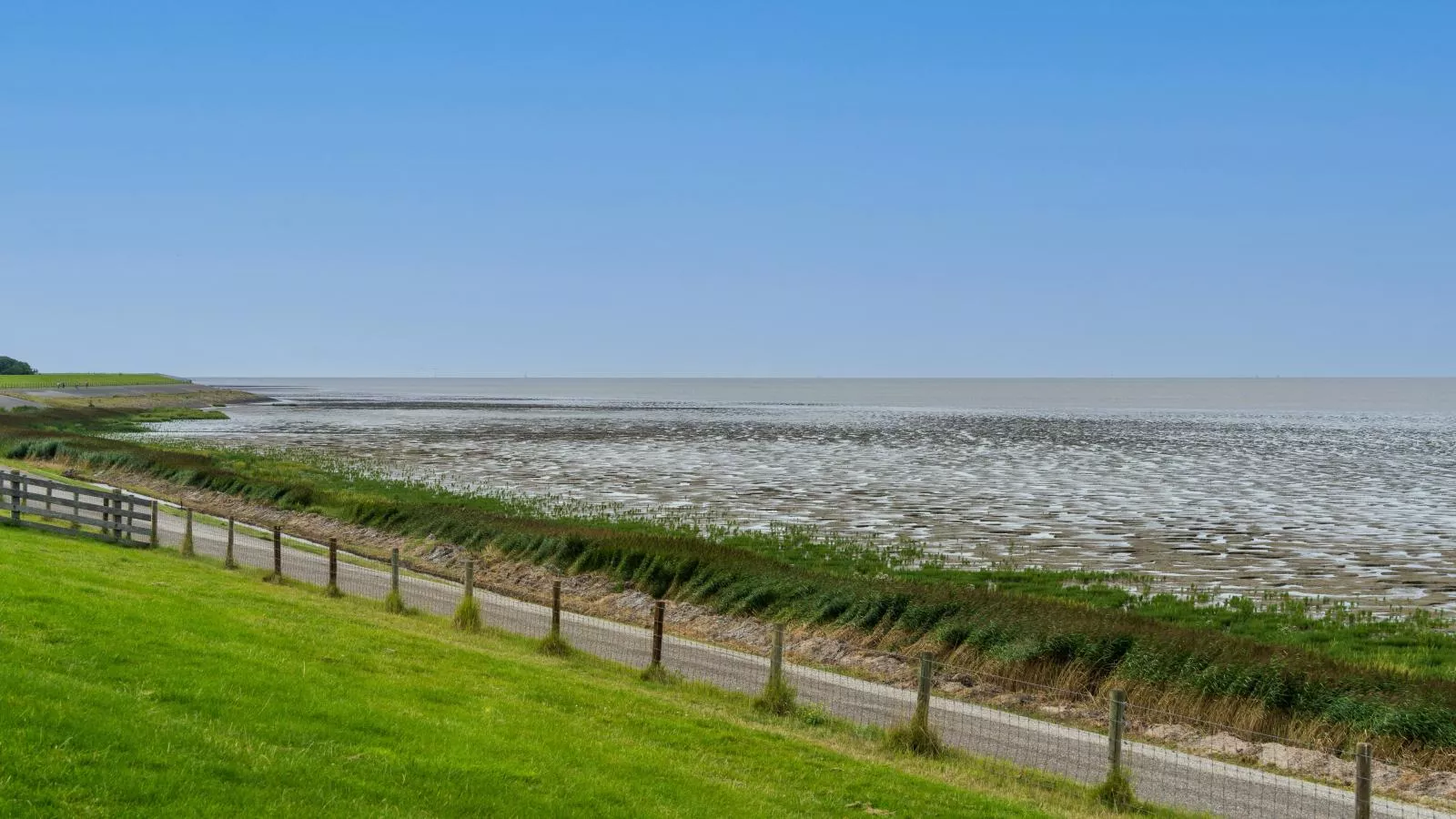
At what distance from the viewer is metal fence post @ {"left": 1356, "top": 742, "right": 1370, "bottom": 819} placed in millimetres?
13188

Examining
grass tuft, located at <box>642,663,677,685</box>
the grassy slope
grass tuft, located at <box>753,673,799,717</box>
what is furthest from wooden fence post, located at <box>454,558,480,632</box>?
grass tuft, located at <box>753,673,799,717</box>

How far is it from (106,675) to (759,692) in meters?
10.6

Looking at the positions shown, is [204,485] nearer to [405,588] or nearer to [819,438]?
[405,588]

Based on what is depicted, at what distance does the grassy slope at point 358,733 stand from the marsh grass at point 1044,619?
724 cm

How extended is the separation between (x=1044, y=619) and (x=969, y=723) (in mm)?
6342

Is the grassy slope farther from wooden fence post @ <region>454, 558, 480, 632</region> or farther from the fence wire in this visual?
wooden fence post @ <region>454, 558, 480, 632</region>

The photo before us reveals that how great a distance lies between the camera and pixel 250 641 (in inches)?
677

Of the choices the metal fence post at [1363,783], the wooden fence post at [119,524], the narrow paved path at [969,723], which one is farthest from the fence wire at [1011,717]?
the wooden fence post at [119,524]

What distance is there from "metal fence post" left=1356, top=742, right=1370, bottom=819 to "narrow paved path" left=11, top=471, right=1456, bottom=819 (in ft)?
Answer: 8.61

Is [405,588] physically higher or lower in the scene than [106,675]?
lower

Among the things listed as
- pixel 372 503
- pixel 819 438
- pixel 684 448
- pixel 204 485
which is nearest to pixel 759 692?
pixel 372 503

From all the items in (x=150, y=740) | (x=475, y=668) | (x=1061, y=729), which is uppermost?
(x=150, y=740)

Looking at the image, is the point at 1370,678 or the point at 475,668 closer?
the point at 475,668

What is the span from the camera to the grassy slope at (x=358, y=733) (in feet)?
34.2
